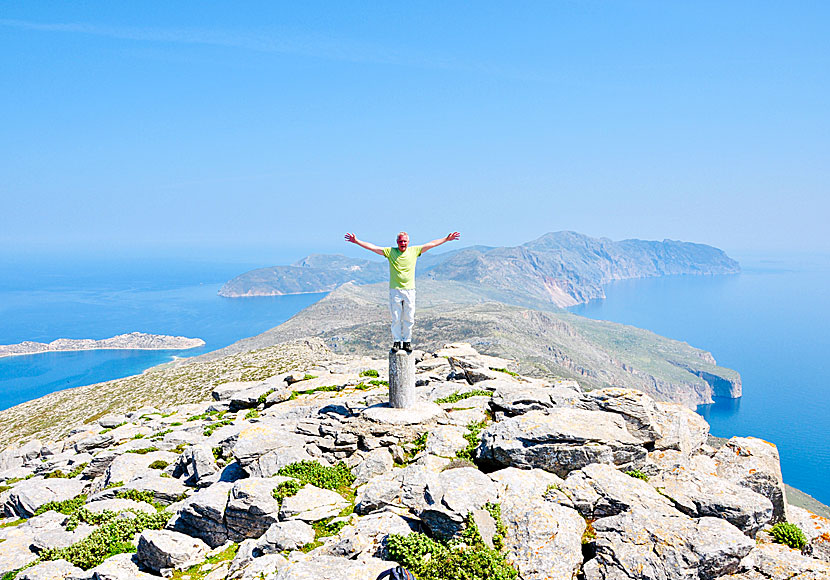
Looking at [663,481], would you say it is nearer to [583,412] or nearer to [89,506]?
[583,412]

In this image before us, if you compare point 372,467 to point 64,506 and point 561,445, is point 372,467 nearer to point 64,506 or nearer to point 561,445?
point 561,445

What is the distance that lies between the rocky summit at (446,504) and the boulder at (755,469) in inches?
2.3

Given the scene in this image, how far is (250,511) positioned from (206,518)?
2.12 m

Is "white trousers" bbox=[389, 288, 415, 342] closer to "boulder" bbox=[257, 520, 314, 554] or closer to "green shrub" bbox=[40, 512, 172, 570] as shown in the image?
"boulder" bbox=[257, 520, 314, 554]

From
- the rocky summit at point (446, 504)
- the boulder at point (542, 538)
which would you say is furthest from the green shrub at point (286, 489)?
the boulder at point (542, 538)

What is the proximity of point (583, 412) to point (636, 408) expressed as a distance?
196cm

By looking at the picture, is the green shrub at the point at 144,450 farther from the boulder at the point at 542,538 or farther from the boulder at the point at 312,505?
the boulder at the point at 542,538

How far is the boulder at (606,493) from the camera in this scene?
12.8m

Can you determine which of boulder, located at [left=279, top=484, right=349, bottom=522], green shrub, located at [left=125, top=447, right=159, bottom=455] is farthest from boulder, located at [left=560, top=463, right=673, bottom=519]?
green shrub, located at [left=125, top=447, right=159, bottom=455]

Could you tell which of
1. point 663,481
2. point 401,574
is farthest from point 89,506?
point 663,481

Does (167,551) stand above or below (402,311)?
below

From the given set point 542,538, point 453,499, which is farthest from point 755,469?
point 453,499

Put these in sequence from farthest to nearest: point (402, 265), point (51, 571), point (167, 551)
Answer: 1. point (402, 265)
2. point (51, 571)
3. point (167, 551)

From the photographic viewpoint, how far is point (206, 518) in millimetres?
15727
